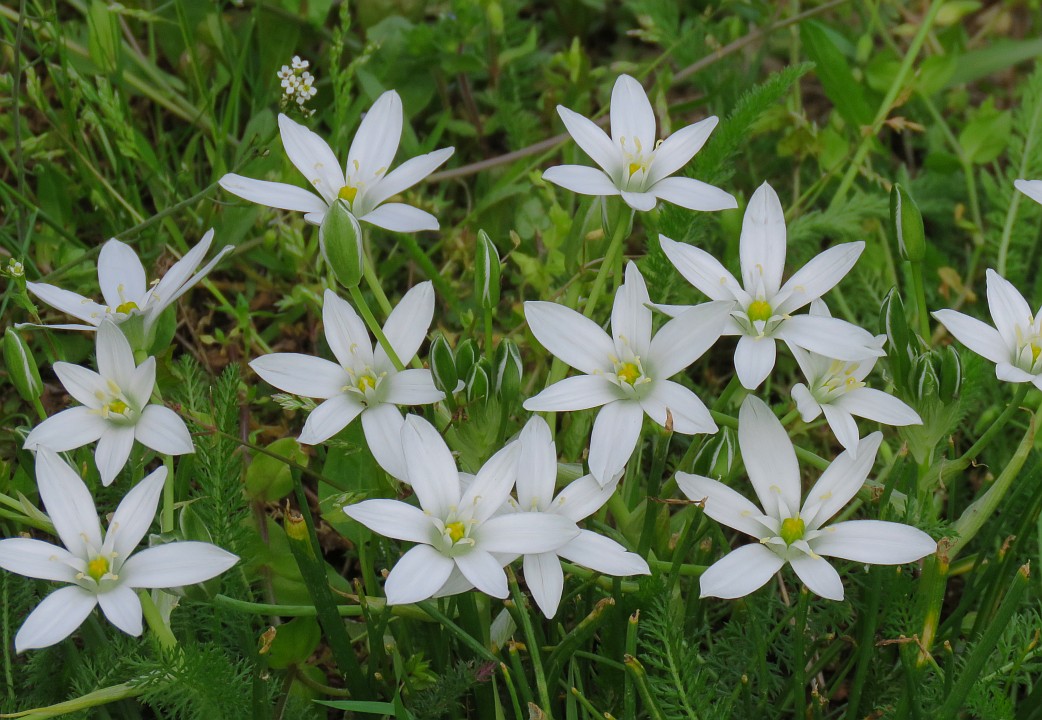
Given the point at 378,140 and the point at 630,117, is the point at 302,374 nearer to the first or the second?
the point at 378,140

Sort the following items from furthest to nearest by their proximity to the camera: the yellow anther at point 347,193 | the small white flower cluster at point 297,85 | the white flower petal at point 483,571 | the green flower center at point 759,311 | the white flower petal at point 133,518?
the small white flower cluster at point 297,85 < the yellow anther at point 347,193 < the green flower center at point 759,311 < the white flower petal at point 133,518 < the white flower petal at point 483,571

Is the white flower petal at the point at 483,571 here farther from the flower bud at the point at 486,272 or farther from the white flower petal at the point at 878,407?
the white flower petal at the point at 878,407

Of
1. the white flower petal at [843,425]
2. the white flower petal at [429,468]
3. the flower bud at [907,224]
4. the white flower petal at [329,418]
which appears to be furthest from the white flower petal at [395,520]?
the flower bud at [907,224]

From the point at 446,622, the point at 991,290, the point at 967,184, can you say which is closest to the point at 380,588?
the point at 446,622

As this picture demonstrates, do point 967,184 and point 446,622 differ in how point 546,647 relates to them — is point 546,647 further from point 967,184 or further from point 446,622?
point 967,184

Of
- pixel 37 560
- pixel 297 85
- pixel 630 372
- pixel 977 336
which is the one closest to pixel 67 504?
pixel 37 560
